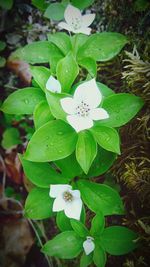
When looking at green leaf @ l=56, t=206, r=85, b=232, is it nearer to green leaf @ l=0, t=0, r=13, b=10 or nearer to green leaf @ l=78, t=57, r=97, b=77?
green leaf @ l=78, t=57, r=97, b=77

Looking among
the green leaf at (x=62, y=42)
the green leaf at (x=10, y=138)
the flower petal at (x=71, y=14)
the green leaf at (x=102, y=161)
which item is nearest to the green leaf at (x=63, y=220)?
the green leaf at (x=102, y=161)

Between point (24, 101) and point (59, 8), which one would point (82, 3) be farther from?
point (24, 101)

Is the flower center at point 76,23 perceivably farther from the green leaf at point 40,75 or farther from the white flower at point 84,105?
the white flower at point 84,105

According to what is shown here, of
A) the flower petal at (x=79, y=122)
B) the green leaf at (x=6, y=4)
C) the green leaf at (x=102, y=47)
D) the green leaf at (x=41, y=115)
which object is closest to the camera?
the flower petal at (x=79, y=122)

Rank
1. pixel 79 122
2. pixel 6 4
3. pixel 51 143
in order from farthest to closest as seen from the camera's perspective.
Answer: pixel 6 4, pixel 51 143, pixel 79 122

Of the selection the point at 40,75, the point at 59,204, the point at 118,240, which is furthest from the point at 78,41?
the point at 118,240
